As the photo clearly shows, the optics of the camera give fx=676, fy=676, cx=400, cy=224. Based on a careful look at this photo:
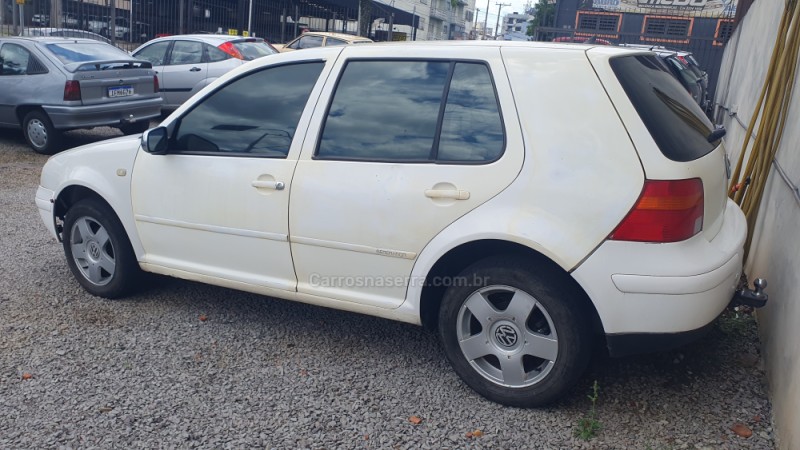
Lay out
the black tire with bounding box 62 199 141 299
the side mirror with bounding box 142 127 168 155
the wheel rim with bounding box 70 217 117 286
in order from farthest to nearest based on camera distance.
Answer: the wheel rim with bounding box 70 217 117 286, the black tire with bounding box 62 199 141 299, the side mirror with bounding box 142 127 168 155

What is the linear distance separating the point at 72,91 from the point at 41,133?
855 millimetres

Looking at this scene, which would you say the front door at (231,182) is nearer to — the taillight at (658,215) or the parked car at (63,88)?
the taillight at (658,215)

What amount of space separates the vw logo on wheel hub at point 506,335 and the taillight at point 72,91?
328 inches

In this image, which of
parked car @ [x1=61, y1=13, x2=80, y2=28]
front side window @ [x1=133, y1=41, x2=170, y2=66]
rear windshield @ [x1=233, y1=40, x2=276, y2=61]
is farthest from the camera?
parked car @ [x1=61, y1=13, x2=80, y2=28]

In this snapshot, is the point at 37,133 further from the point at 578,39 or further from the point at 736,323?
the point at 578,39

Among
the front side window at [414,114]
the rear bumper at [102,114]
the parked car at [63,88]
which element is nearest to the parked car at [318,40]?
the rear bumper at [102,114]

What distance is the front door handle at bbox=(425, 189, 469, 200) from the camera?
3285 millimetres

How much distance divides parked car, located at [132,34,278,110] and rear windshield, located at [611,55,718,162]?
33.0 ft

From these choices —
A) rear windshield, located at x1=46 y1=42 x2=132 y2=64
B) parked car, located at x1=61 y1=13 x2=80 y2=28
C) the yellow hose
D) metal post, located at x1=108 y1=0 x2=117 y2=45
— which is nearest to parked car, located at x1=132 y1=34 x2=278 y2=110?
rear windshield, located at x1=46 y1=42 x2=132 y2=64

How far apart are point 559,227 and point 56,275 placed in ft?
12.9

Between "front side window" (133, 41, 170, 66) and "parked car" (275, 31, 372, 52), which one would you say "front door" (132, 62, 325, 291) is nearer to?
"front side window" (133, 41, 170, 66)

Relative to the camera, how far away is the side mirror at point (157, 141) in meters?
4.12

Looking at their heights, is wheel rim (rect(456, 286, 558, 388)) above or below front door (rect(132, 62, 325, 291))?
below

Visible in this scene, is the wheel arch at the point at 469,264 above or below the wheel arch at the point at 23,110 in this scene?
above
